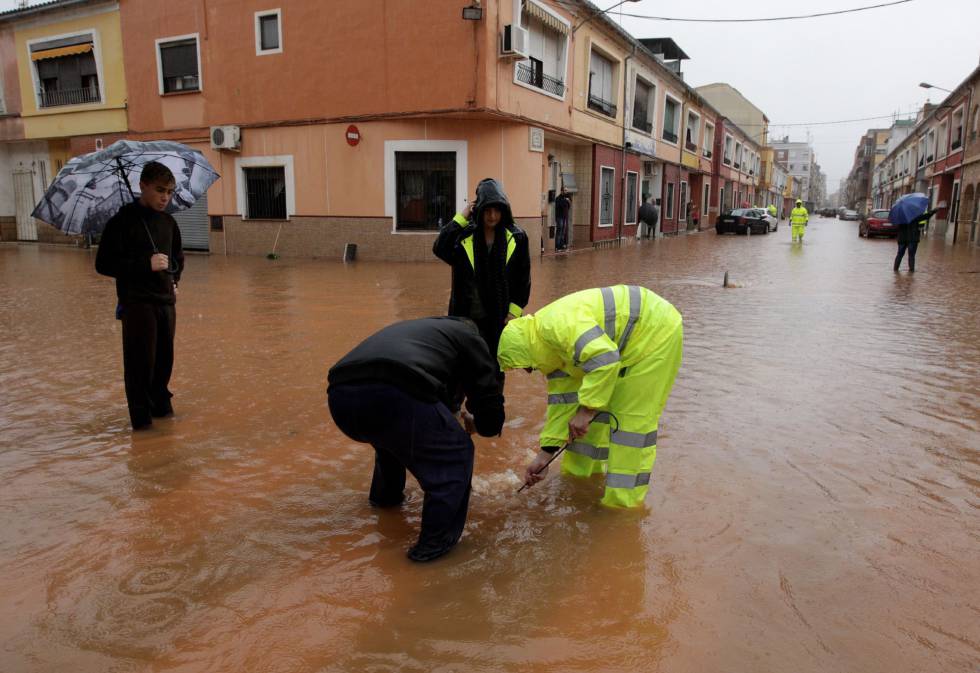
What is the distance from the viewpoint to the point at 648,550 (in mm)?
3195

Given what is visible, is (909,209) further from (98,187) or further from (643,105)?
(643,105)

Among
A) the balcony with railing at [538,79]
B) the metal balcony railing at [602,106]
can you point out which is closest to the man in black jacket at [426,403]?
the balcony with railing at [538,79]

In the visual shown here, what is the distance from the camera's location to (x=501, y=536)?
10.8ft

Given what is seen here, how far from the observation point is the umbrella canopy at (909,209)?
13672mm

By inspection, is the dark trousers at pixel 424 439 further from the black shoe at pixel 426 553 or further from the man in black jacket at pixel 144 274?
the man in black jacket at pixel 144 274

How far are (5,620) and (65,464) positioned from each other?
1677mm

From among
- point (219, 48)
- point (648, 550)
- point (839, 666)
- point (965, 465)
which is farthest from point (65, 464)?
point (219, 48)

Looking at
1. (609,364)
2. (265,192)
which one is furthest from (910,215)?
(265,192)

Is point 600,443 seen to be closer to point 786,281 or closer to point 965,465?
point 965,465

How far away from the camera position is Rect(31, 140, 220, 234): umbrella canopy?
15.0 feet

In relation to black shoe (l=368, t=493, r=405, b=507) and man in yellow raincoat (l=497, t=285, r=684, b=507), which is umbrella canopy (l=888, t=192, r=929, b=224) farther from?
black shoe (l=368, t=493, r=405, b=507)

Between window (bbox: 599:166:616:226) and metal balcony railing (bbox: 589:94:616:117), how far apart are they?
5.72 ft

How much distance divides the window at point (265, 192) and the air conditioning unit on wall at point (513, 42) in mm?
6356

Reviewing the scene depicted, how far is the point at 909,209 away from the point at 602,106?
418 inches
